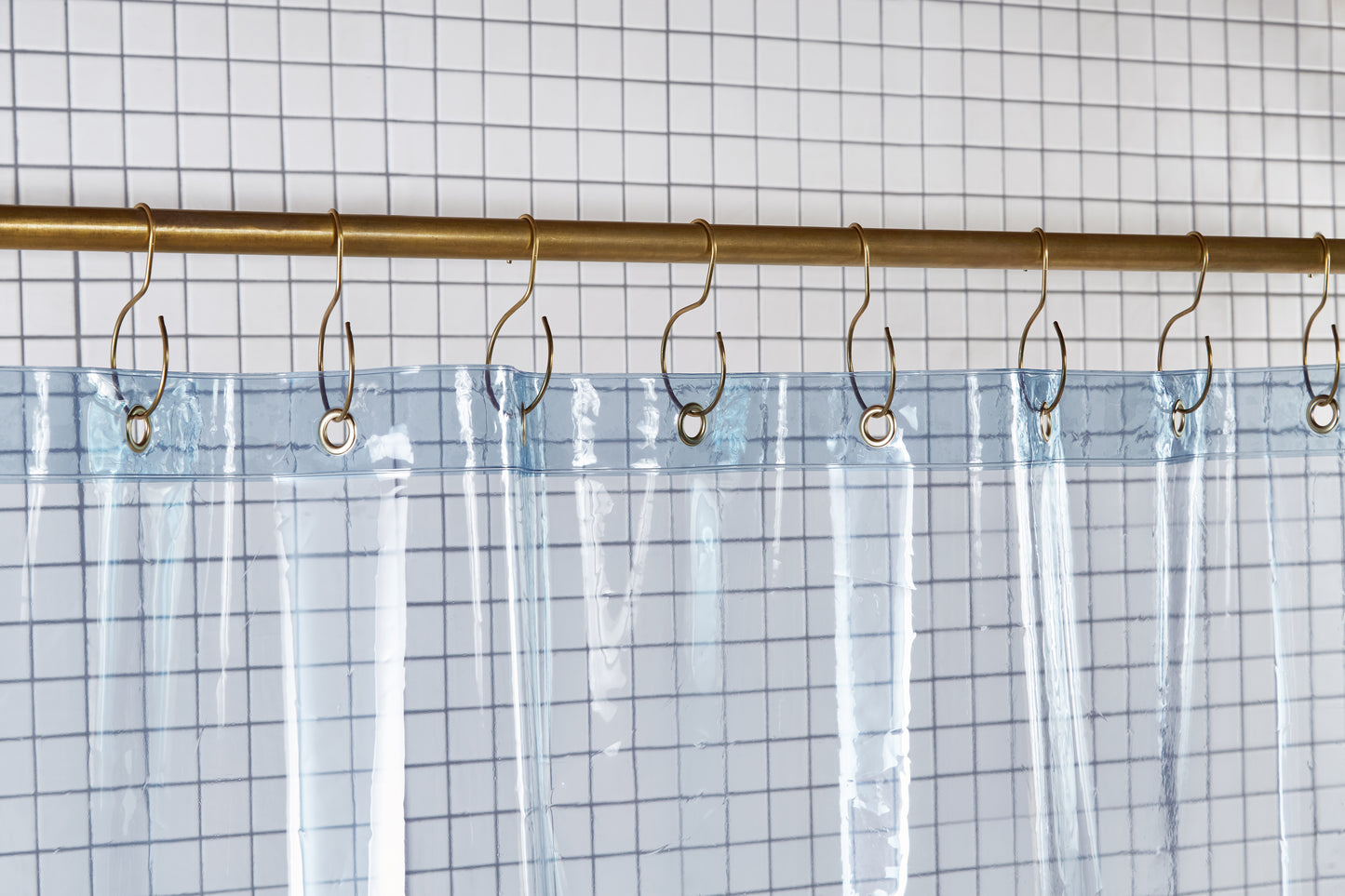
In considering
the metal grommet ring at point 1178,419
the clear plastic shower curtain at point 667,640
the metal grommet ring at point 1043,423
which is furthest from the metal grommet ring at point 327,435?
the metal grommet ring at point 1178,419

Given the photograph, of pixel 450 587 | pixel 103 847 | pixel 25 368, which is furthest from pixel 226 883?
pixel 25 368

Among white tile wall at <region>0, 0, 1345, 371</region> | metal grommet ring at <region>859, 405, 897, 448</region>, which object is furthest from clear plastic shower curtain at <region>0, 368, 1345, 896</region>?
white tile wall at <region>0, 0, 1345, 371</region>

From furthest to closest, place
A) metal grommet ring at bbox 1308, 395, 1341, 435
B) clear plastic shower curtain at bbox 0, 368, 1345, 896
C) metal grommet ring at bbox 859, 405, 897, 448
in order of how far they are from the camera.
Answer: metal grommet ring at bbox 1308, 395, 1341, 435
metal grommet ring at bbox 859, 405, 897, 448
clear plastic shower curtain at bbox 0, 368, 1345, 896

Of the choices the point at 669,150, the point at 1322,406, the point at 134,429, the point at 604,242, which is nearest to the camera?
the point at 134,429

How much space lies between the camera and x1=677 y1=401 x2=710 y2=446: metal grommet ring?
78cm

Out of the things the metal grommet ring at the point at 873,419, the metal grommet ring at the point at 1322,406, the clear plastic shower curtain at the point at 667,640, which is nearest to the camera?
the clear plastic shower curtain at the point at 667,640

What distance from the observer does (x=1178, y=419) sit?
2.94ft

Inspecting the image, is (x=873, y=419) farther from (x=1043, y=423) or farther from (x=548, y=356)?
(x=548, y=356)

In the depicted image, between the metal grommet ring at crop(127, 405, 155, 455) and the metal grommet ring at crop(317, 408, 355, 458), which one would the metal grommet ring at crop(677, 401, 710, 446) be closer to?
the metal grommet ring at crop(317, 408, 355, 458)

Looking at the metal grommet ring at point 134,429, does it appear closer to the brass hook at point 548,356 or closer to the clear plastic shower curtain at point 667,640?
the clear plastic shower curtain at point 667,640

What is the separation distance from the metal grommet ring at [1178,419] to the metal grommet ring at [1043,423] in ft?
0.39

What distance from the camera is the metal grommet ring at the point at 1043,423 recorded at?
85cm

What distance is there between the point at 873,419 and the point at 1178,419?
261 millimetres

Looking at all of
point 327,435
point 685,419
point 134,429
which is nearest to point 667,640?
point 685,419
